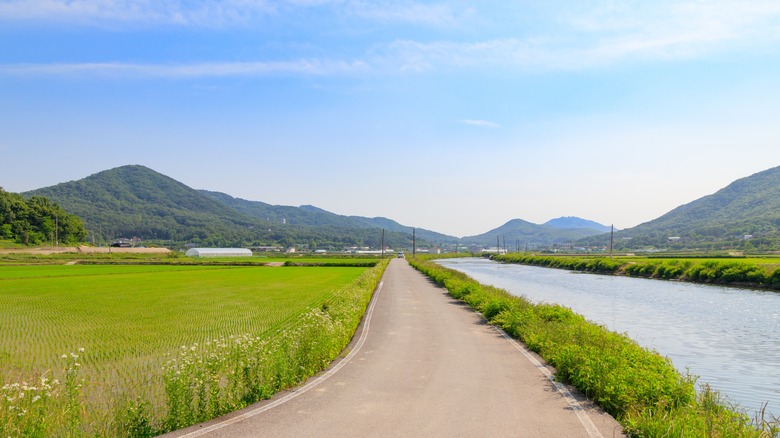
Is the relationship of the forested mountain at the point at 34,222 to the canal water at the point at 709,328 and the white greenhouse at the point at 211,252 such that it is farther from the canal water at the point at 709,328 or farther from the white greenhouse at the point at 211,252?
the canal water at the point at 709,328

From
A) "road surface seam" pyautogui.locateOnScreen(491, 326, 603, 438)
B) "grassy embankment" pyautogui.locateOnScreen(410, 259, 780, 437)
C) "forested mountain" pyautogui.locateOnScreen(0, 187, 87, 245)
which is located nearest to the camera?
"grassy embankment" pyautogui.locateOnScreen(410, 259, 780, 437)

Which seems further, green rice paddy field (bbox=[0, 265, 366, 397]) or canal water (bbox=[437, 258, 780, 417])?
canal water (bbox=[437, 258, 780, 417])

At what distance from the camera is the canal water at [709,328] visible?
14.9 metres

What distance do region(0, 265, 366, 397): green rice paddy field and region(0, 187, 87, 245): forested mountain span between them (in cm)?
10198

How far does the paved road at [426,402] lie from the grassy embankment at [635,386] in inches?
19.0

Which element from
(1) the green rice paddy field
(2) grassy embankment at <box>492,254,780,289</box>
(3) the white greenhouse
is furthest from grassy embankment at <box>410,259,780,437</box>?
(3) the white greenhouse

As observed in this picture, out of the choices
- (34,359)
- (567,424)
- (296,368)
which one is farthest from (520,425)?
(34,359)

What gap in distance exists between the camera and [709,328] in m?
24.5

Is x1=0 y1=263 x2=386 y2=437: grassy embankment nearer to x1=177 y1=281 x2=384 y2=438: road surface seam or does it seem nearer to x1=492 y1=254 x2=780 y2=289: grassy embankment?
x1=177 y1=281 x2=384 y2=438: road surface seam

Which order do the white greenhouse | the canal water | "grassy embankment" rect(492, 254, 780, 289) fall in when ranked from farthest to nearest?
the white greenhouse, "grassy embankment" rect(492, 254, 780, 289), the canal water

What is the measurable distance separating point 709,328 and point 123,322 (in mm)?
27972

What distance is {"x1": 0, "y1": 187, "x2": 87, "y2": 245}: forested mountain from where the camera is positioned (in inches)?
4961

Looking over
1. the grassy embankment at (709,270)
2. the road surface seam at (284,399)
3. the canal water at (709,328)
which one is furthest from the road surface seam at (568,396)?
the grassy embankment at (709,270)

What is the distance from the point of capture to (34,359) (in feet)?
50.3
